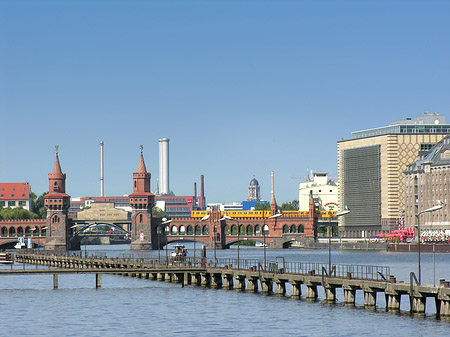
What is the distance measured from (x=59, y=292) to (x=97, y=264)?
32.0 meters

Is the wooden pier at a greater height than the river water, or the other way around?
the wooden pier

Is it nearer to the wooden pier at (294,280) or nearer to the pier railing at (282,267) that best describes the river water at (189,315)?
the wooden pier at (294,280)

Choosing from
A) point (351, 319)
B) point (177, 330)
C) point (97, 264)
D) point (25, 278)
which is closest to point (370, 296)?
point (351, 319)

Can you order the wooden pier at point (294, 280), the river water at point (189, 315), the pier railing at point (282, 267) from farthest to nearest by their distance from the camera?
the pier railing at point (282, 267), the wooden pier at point (294, 280), the river water at point (189, 315)

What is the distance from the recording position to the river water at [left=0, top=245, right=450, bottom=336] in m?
76.2

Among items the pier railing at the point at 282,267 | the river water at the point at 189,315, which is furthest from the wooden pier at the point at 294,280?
the river water at the point at 189,315

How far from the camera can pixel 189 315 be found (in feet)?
284

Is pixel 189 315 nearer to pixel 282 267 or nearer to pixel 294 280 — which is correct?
pixel 294 280

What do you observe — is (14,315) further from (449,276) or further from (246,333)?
(449,276)

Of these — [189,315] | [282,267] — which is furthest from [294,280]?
[282,267]

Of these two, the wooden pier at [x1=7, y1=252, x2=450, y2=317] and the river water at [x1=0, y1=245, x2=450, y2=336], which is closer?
the river water at [x1=0, y1=245, x2=450, y2=336]

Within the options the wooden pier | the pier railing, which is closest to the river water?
the wooden pier

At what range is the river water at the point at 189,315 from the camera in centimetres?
7625

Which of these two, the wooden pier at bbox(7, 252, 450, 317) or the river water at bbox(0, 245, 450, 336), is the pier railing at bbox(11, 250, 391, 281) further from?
the river water at bbox(0, 245, 450, 336)
